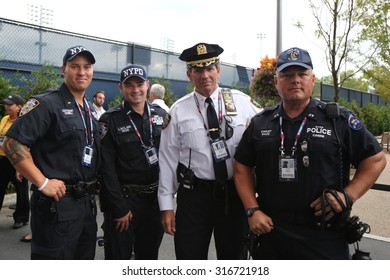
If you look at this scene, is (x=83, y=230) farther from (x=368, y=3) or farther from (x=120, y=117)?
(x=368, y=3)

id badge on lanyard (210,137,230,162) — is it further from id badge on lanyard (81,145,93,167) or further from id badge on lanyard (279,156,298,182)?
Result: id badge on lanyard (81,145,93,167)

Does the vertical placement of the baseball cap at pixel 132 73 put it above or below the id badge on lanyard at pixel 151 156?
above

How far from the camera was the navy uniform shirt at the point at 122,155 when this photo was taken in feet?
9.83

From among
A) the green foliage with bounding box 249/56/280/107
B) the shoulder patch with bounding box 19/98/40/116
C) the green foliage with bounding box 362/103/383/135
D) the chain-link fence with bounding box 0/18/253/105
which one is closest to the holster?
the shoulder patch with bounding box 19/98/40/116

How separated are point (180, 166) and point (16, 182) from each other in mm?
3845

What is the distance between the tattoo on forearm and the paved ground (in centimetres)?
225

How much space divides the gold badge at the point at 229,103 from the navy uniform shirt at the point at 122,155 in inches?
30.0

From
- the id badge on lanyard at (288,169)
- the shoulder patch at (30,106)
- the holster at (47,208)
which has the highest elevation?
the shoulder patch at (30,106)

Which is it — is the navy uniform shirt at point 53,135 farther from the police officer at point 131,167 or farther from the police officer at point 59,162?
the police officer at point 131,167

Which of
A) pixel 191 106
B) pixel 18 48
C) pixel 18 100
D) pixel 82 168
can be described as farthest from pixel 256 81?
pixel 18 48

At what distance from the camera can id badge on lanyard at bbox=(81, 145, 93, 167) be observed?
271cm

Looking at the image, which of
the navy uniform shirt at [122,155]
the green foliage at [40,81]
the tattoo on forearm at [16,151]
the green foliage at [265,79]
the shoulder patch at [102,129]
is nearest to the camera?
the tattoo on forearm at [16,151]

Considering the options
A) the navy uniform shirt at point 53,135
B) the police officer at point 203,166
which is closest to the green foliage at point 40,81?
the navy uniform shirt at point 53,135

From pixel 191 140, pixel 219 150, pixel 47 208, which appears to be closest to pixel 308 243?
pixel 219 150
